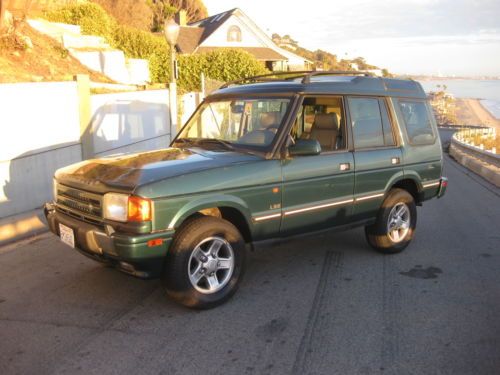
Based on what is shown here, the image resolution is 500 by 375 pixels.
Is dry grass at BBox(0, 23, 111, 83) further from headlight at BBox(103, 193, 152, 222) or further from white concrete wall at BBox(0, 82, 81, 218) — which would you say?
headlight at BBox(103, 193, 152, 222)

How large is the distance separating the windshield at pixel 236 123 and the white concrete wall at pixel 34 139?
9.42ft

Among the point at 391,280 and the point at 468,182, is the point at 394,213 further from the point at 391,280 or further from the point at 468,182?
the point at 468,182

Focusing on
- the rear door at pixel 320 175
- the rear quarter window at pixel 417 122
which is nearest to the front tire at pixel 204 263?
the rear door at pixel 320 175

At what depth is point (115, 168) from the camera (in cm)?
430

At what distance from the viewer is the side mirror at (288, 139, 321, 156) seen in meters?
4.75

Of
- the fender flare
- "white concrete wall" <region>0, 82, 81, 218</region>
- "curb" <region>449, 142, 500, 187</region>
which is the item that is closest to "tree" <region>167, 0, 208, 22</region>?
"curb" <region>449, 142, 500, 187</region>

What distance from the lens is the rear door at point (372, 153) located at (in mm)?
5496

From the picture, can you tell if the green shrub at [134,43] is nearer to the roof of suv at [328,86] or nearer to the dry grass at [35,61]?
the dry grass at [35,61]

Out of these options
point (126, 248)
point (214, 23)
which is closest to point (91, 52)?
point (126, 248)

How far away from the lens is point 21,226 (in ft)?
22.0

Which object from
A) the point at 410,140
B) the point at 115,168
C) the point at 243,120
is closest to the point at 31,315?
the point at 115,168

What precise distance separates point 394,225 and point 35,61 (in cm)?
1100

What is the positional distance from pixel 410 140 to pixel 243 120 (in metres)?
2.20

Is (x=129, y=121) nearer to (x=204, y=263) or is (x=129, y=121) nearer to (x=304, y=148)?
(x=304, y=148)
